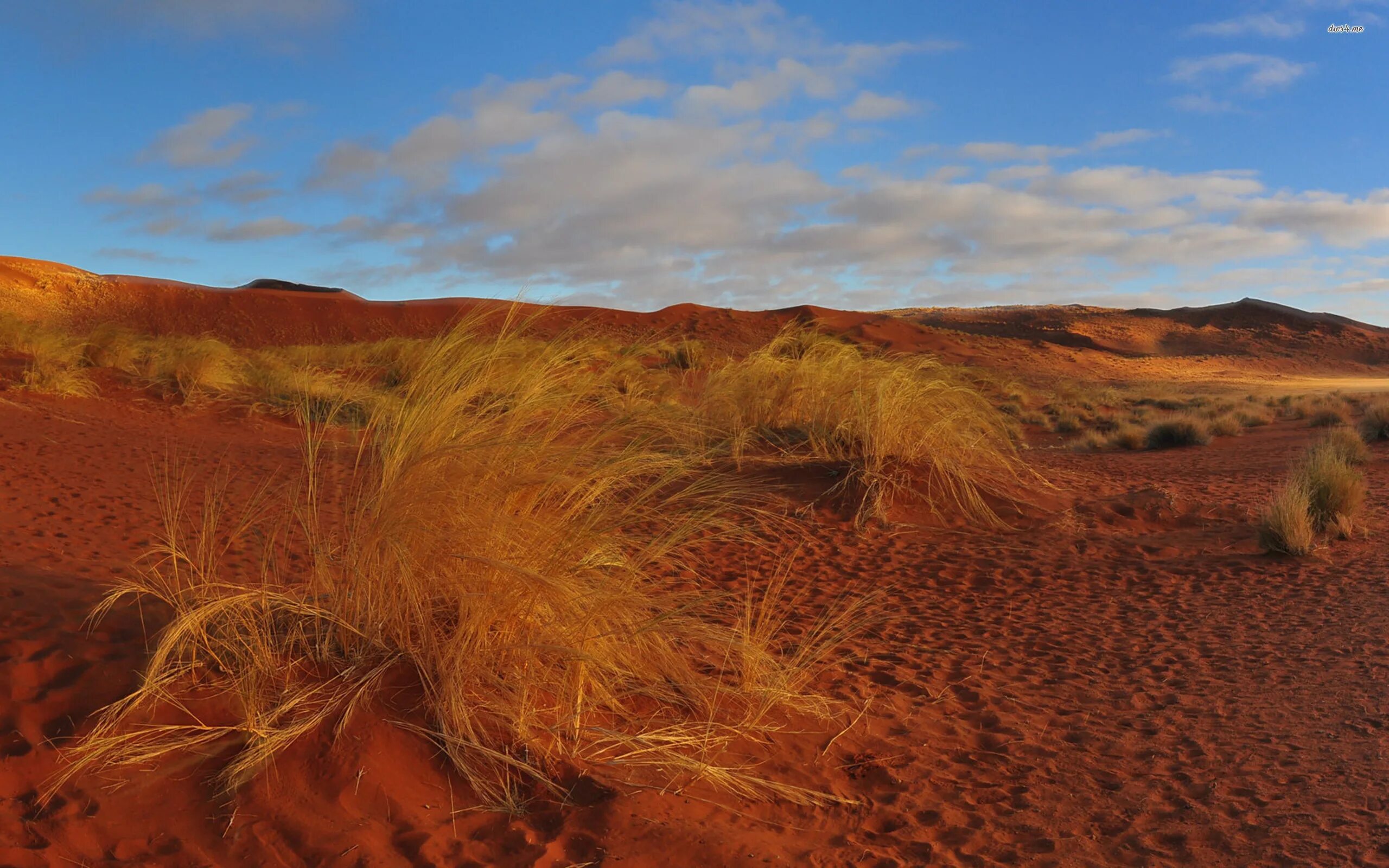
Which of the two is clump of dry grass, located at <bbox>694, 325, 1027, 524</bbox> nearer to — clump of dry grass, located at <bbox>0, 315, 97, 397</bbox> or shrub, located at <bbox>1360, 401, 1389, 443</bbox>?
shrub, located at <bbox>1360, 401, 1389, 443</bbox>

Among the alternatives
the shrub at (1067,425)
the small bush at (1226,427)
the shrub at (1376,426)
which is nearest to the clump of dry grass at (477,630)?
the shrub at (1376,426)

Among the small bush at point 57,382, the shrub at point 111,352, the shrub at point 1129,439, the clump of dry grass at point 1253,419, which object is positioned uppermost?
the shrub at point 111,352

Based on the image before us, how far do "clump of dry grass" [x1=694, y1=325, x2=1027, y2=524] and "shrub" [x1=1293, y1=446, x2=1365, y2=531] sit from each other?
8.21 ft

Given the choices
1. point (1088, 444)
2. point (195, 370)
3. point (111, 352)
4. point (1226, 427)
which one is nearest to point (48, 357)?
point (195, 370)

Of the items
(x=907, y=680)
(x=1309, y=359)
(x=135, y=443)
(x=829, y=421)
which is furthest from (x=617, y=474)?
(x=1309, y=359)

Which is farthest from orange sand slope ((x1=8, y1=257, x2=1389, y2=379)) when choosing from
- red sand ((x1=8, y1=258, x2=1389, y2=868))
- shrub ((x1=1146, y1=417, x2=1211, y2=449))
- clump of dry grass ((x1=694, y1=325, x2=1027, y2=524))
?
red sand ((x1=8, y1=258, x2=1389, y2=868))

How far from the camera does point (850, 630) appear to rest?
17.0 ft

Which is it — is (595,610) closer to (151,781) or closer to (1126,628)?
(151,781)

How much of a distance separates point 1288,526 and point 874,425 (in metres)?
3.38

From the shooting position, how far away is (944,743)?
4.02 meters

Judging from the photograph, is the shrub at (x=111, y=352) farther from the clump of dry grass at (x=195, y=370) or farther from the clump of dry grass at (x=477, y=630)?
the clump of dry grass at (x=477, y=630)

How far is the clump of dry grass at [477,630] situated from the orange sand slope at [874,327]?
28.6 m

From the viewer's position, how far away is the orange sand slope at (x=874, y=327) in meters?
41.2

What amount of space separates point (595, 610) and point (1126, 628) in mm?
3909
